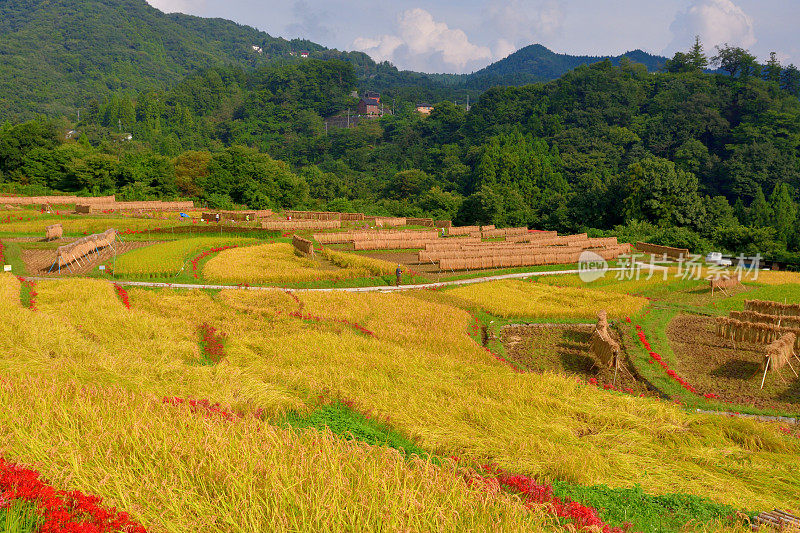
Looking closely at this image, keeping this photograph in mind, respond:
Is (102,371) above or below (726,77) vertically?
below

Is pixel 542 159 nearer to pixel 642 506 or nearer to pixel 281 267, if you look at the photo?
pixel 281 267

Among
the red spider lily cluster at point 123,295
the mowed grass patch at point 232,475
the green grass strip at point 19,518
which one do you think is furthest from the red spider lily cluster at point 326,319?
the green grass strip at point 19,518

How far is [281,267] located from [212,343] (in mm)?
17313

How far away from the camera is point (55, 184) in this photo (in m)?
80.1

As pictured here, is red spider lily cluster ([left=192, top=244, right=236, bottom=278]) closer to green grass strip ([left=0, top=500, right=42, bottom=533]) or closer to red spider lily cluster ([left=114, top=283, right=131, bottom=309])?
red spider lily cluster ([left=114, top=283, right=131, bottom=309])

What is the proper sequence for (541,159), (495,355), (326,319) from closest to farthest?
(495,355)
(326,319)
(541,159)

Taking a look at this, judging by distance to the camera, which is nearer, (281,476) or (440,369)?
(281,476)

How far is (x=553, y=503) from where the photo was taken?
8492mm

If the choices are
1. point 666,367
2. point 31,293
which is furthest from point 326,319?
point 666,367

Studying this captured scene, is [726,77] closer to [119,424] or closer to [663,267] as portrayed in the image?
[663,267]

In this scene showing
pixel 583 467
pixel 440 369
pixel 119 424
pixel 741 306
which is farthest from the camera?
pixel 741 306

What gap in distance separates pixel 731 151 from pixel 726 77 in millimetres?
30156

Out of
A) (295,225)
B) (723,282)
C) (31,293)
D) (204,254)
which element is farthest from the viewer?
(295,225)

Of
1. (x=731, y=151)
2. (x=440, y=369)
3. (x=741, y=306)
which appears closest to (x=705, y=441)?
(x=440, y=369)
